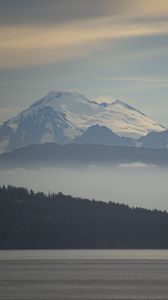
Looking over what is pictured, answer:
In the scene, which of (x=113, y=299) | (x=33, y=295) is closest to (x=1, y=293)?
(x=33, y=295)

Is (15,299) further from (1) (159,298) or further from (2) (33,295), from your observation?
(1) (159,298)

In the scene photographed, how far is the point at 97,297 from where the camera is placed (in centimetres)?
19075

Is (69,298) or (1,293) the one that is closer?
(69,298)

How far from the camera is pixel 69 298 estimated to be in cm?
18650

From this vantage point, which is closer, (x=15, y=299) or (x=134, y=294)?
(x=15, y=299)

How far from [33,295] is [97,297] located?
36.8ft

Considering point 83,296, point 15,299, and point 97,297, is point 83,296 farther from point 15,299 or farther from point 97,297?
point 15,299

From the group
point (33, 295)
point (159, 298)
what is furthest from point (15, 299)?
point (159, 298)

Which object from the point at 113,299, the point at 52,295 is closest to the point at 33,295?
the point at 52,295

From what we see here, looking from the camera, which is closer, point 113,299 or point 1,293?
point 113,299

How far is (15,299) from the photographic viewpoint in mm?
183000

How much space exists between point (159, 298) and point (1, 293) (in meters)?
30.3

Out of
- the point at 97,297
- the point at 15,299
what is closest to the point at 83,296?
the point at 97,297

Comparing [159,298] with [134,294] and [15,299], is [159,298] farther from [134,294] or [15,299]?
[15,299]
